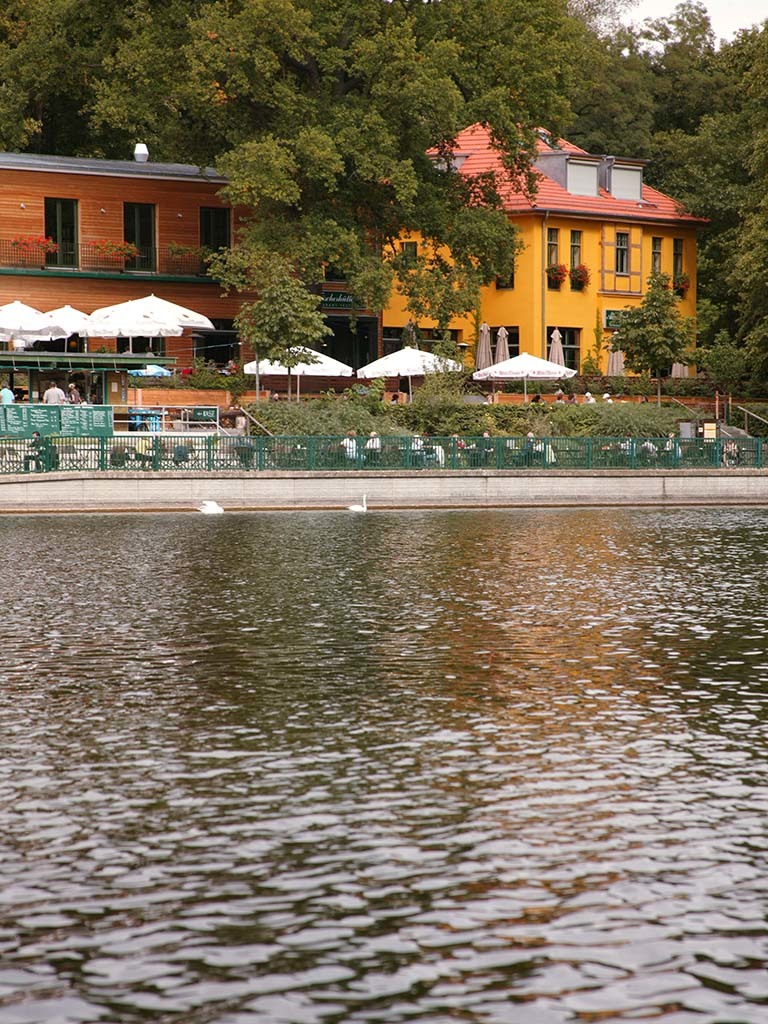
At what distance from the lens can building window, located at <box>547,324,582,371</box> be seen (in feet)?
210

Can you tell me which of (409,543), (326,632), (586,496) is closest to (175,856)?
(326,632)

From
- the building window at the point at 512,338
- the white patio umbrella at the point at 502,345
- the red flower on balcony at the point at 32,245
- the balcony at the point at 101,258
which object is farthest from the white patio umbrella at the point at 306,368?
the building window at the point at 512,338

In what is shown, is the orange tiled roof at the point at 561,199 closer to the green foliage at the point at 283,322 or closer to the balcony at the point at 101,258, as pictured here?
the balcony at the point at 101,258

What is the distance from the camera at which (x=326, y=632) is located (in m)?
17.6

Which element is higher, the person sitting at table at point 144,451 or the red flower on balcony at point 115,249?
the red flower on balcony at point 115,249

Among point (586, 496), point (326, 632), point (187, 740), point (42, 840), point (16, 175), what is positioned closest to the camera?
point (42, 840)

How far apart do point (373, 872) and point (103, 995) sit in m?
2.04

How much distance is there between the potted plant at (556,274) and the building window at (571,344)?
179 cm

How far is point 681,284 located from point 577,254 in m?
5.06

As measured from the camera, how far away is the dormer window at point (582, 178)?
214 ft

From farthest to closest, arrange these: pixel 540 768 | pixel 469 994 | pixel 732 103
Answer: pixel 732 103, pixel 540 768, pixel 469 994

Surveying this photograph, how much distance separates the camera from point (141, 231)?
57.9 m

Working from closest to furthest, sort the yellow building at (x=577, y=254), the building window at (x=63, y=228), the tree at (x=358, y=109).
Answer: the tree at (x=358, y=109) < the building window at (x=63, y=228) < the yellow building at (x=577, y=254)

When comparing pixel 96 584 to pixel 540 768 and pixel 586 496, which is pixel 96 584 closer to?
pixel 540 768
